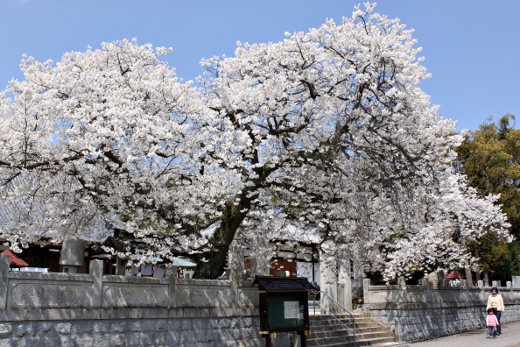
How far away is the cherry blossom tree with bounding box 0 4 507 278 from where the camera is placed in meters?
11.1

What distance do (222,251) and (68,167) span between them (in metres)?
4.91

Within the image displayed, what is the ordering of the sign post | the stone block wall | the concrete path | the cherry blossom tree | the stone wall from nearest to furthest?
the stone block wall → the cherry blossom tree → the sign post → the concrete path → the stone wall

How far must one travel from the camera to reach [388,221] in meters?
16.3

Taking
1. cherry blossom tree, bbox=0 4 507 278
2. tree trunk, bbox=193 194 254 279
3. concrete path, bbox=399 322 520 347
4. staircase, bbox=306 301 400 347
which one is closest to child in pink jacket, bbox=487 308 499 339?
concrete path, bbox=399 322 520 347

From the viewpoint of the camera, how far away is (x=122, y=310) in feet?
35.6

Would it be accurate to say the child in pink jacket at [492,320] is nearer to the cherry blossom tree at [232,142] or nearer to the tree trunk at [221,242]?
the cherry blossom tree at [232,142]

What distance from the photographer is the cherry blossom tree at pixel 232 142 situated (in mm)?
→ 11102

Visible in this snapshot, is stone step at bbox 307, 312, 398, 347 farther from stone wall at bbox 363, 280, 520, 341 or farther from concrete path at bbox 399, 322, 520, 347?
concrete path at bbox 399, 322, 520, 347

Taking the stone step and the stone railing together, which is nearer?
the stone railing

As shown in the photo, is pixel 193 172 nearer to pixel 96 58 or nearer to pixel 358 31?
pixel 96 58

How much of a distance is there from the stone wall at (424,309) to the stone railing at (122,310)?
7502 mm

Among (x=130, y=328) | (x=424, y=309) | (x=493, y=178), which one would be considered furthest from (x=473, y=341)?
(x=493, y=178)

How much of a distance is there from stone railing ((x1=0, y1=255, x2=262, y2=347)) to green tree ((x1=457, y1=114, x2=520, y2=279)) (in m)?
21.4

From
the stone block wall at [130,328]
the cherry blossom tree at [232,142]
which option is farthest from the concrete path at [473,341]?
the stone block wall at [130,328]
